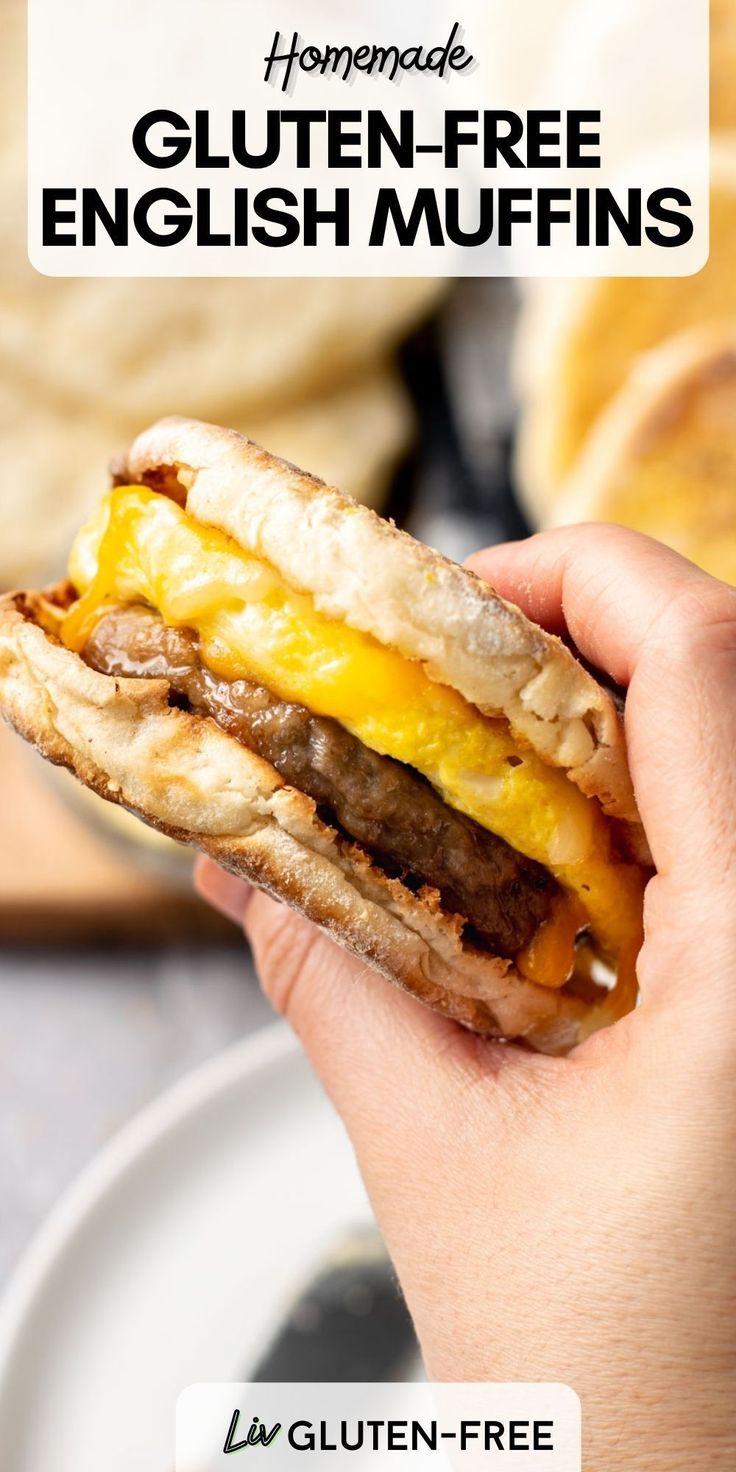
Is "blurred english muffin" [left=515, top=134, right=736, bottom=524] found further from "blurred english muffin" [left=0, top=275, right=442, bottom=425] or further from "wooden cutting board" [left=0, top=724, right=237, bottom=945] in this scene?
"wooden cutting board" [left=0, top=724, right=237, bottom=945]

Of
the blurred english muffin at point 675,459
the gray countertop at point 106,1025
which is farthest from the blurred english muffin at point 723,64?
the gray countertop at point 106,1025

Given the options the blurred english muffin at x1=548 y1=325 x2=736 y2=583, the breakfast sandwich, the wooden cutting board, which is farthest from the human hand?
the blurred english muffin at x1=548 y1=325 x2=736 y2=583

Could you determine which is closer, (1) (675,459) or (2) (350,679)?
(2) (350,679)

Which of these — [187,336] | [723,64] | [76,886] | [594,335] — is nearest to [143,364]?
[187,336]

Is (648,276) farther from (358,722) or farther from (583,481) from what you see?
(358,722)

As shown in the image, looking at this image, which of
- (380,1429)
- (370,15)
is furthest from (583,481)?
(380,1429)

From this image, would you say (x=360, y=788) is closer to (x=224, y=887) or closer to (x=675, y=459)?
(x=224, y=887)
